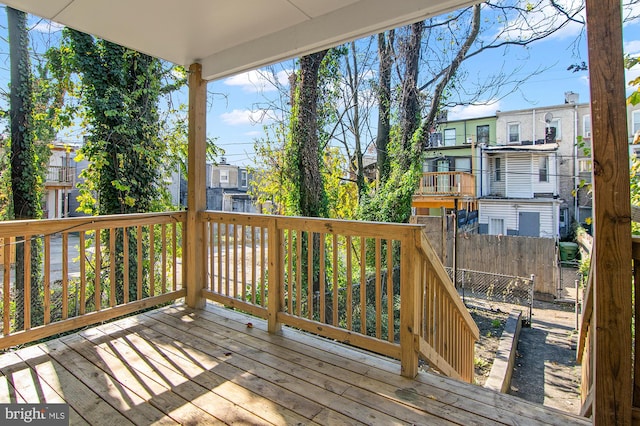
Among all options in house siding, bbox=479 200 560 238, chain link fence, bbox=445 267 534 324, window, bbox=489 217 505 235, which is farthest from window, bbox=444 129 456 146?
chain link fence, bbox=445 267 534 324

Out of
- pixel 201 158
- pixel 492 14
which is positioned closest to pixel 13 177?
pixel 201 158

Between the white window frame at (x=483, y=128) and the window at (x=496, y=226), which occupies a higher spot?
the white window frame at (x=483, y=128)

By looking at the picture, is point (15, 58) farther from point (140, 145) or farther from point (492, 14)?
point (492, 14)

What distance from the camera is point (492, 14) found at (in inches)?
235

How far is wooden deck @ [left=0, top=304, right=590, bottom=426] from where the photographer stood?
5.73 ft

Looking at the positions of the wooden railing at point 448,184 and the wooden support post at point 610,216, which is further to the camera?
the wooden railing at point 448,184

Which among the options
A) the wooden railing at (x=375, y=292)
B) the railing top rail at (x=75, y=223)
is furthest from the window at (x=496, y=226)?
the railing top rail at (x=75, y=223)

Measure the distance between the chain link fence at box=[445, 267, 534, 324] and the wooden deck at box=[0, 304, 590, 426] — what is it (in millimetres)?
6903

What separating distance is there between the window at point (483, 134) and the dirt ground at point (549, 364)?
6.07 meters

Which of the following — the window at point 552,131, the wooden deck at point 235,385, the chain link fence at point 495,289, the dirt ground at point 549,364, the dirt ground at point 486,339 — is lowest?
the dirt ground at point 549,364

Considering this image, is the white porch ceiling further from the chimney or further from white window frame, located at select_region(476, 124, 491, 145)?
white window frame, located at select_region(476, 124, 491, 145)

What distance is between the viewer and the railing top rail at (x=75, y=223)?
229 centimetres

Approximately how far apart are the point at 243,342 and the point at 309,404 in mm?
956

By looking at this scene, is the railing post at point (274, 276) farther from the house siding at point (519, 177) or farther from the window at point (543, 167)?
the window at point (543, 167)
